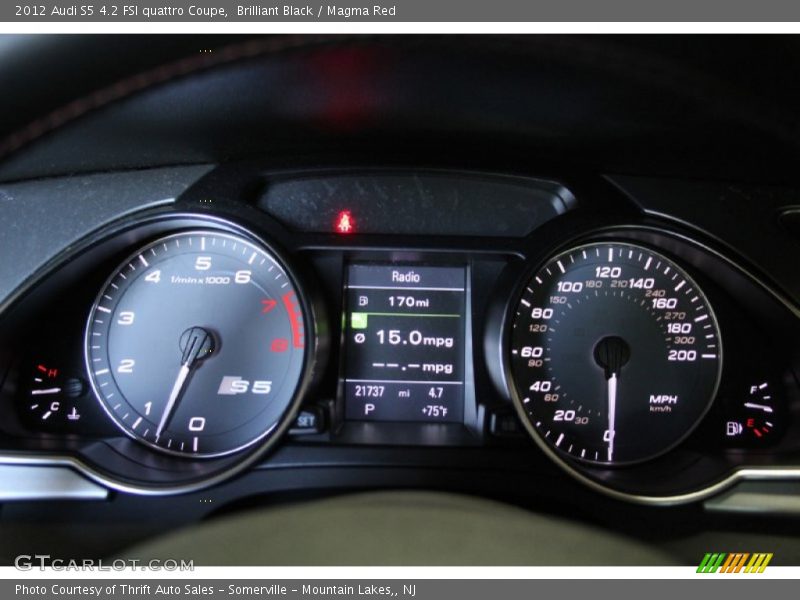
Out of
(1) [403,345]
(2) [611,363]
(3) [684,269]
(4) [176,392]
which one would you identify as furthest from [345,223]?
(3) [684,269]

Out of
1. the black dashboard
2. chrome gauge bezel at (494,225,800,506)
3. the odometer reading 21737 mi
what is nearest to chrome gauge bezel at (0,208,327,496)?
the black dashboard

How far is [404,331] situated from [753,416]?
1.29m

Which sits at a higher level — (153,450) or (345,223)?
(345,223)

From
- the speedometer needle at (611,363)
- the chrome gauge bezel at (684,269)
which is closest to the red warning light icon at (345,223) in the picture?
the chrome gauge bezel at (684,269)

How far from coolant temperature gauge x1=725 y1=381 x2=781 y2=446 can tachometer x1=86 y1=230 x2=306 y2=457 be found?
1.57 metres

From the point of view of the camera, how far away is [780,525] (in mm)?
2646

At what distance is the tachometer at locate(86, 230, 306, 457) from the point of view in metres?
2.87

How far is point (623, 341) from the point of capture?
286 centimetres

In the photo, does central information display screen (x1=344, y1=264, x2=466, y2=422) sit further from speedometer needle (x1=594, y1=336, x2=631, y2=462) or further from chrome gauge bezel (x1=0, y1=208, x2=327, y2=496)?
speedometer needle (x1=594, y1=336, x2=631, y2=462)

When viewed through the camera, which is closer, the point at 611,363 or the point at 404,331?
the point at 611,363

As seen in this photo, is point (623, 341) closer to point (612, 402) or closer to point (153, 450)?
point (612, 402)

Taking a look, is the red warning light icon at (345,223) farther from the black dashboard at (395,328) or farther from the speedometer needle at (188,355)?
the speedometer needle at (188,355)

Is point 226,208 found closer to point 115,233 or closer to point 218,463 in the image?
point 115,233

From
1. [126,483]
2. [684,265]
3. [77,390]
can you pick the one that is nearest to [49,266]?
[77,390]
